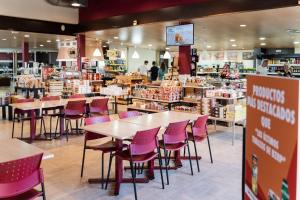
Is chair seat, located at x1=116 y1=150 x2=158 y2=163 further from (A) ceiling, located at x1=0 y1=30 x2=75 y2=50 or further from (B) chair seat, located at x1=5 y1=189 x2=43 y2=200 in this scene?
(A) ceiling, located at x1=0 y1=30 x2=75 y2=50

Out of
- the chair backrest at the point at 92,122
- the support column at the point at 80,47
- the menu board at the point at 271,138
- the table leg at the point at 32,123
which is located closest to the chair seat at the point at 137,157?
the chair backrest at the point at 92,122

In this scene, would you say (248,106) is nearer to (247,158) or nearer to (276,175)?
(247,158)

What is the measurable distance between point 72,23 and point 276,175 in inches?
463

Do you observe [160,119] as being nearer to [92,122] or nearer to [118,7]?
[92,122]

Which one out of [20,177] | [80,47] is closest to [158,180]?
[20,177]

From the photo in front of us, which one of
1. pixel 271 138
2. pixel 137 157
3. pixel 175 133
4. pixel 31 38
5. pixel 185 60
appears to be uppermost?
pixel 31 38

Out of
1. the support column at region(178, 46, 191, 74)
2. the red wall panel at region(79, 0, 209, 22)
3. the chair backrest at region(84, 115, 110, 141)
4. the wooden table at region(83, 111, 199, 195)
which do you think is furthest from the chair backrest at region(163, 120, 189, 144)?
the red wall panel at region(79, 0, 209, 22)

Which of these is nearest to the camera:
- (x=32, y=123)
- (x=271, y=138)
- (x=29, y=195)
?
(x=271, y=138)

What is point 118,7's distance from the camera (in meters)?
10.5

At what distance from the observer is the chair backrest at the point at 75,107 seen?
6.79 metres

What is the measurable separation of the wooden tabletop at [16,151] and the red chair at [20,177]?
0.18 metres

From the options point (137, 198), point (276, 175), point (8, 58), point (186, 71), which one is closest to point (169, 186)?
point (137, 198)

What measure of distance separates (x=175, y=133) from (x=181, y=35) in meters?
4.74

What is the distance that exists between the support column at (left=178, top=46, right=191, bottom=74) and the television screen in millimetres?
392
